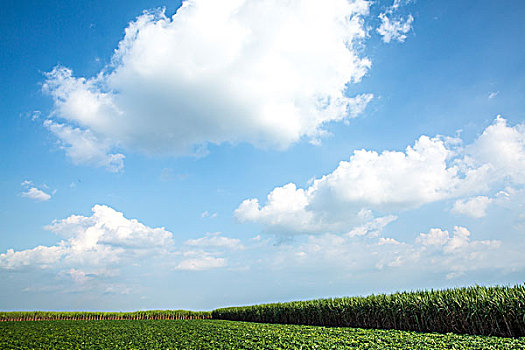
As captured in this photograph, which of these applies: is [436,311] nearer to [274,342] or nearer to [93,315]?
[274,342]

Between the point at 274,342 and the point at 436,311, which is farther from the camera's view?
the point at 436,311

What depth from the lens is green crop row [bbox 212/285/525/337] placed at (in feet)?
40.4

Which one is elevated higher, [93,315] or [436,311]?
[436,311]

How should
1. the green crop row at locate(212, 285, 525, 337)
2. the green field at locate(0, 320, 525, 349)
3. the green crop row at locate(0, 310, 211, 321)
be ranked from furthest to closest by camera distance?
the green crop row at locate(0, 310, 211, 321), the green crop row at locate(212, 285, 525, 337), the green field at locate(0, 320, 525, 349)

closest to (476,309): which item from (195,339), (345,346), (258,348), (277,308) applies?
(345,346)

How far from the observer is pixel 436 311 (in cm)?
1455

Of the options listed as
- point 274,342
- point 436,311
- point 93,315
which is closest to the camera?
point 274,342

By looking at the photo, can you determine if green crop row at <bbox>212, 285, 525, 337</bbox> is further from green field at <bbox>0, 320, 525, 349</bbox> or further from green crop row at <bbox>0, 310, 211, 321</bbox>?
green crop row at <bbox>0, 310, 211, 321</bbox>

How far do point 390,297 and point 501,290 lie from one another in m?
5.13

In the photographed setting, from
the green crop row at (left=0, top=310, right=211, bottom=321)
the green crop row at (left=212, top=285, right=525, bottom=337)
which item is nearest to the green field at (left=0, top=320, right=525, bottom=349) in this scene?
the green crop row at (left=212, top=285, right=525, bottom=337)

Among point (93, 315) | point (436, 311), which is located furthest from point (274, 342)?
point (93, 315)

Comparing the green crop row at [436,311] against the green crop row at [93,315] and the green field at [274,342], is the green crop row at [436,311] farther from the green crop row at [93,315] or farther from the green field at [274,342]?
the green crop row at [93,315]

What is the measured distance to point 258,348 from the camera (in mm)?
10758

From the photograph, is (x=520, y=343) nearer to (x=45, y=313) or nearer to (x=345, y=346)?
(x=345, y=346)
